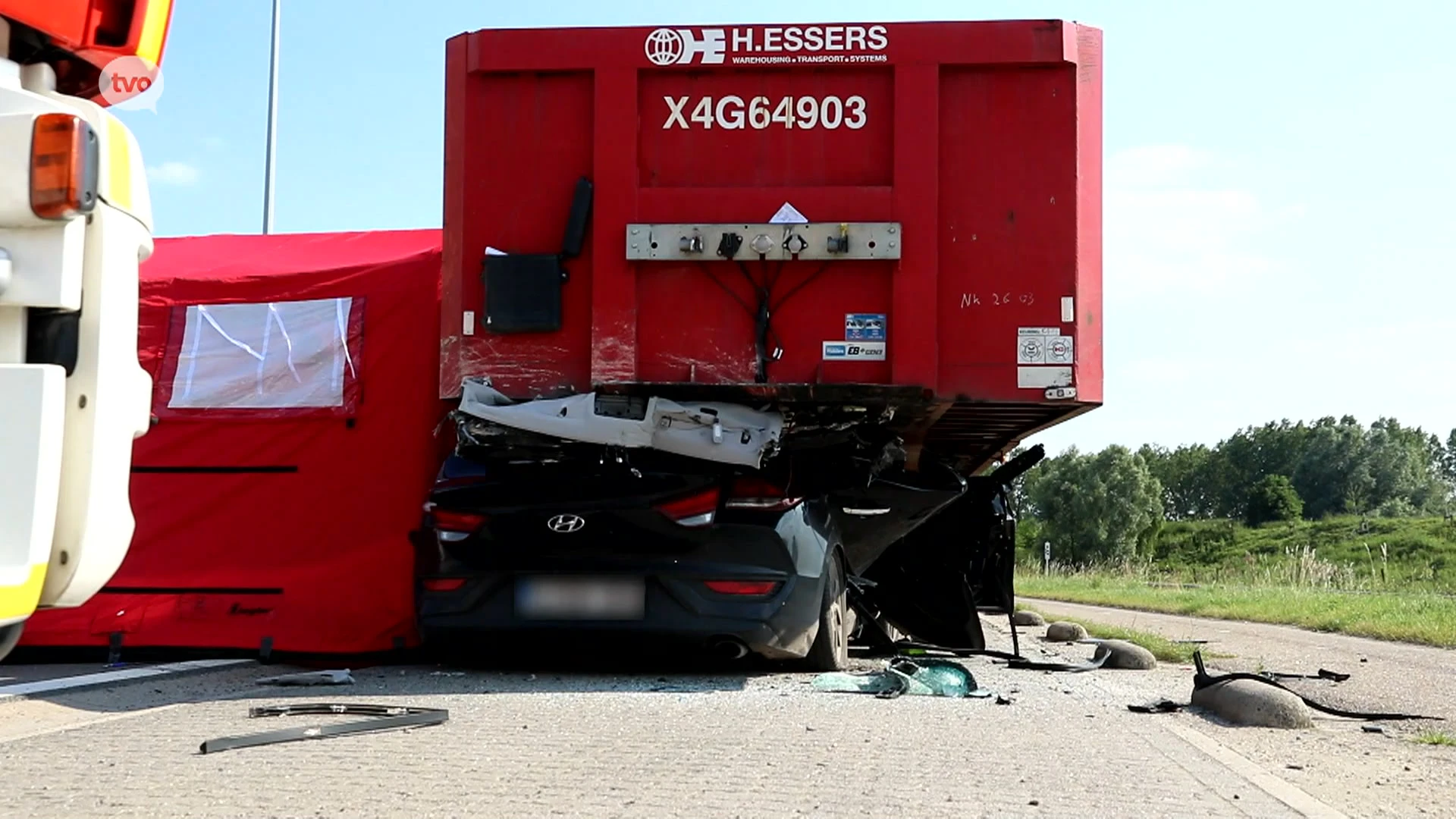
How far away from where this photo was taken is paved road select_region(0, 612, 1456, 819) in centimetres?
425

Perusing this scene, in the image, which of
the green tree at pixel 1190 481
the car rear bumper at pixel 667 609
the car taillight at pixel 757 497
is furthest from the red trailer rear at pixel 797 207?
the green tree at pixel 1190 481

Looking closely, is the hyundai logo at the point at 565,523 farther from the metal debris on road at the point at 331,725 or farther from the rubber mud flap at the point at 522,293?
the metal debris on road at the point at 331,725

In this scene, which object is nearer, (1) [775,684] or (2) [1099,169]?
(1) [775,684]

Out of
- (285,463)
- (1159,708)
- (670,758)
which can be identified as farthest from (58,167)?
(285,463)

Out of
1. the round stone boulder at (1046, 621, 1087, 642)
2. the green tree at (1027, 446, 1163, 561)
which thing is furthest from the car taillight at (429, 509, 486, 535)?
the green tree at (1027, 446, 1163, 561)

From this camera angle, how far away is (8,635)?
2955mm

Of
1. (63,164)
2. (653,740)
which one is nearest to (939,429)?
(653,740)

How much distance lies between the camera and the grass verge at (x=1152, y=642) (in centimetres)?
1092

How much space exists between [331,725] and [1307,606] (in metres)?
17.1

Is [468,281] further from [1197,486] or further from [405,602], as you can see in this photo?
[1197,486]

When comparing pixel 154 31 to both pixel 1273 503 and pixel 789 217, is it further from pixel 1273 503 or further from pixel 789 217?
pixel 1273 503

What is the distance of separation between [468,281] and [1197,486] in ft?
383

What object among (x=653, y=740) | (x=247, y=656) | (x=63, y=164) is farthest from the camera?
(x=247, y=656)

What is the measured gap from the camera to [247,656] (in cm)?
860
